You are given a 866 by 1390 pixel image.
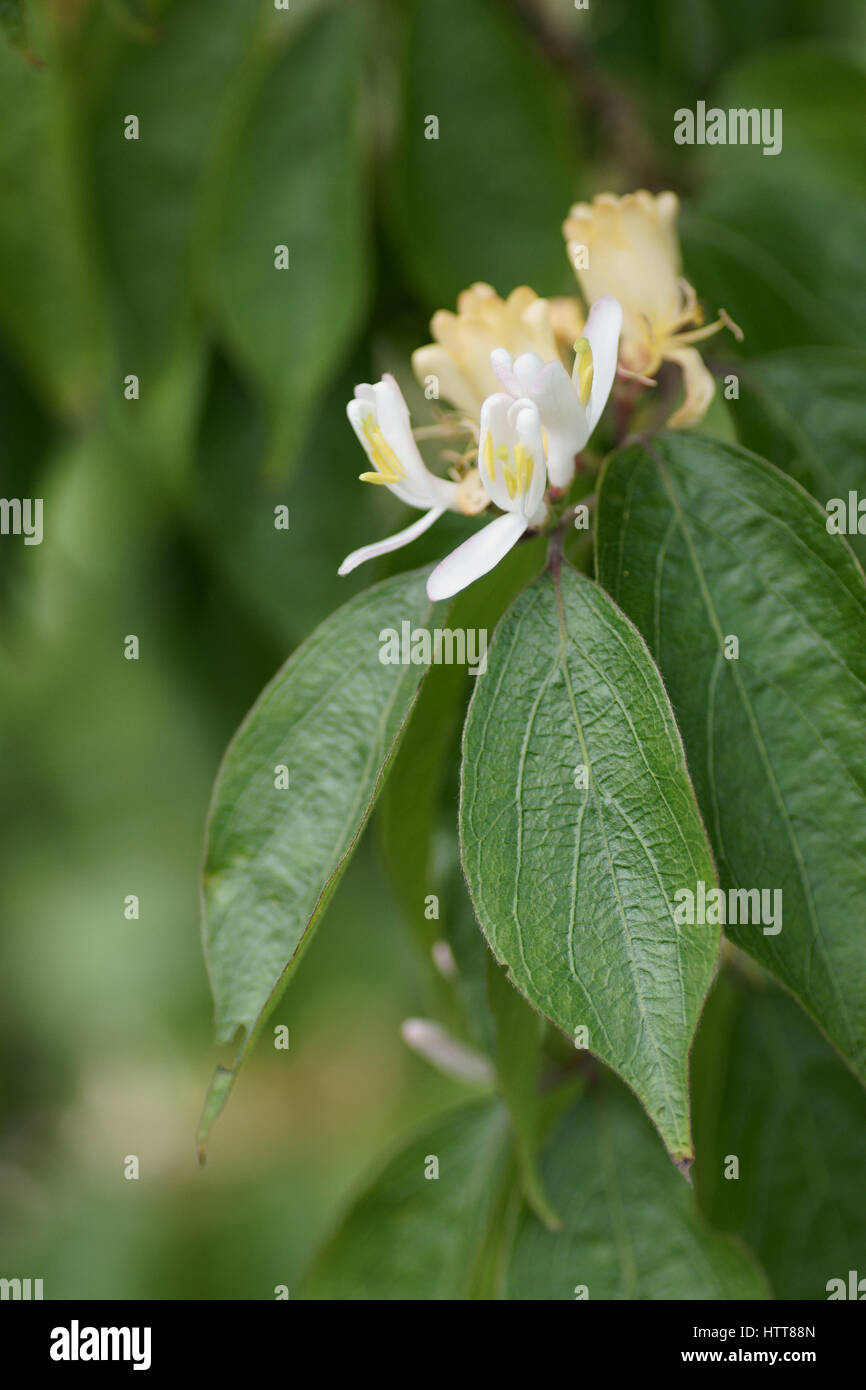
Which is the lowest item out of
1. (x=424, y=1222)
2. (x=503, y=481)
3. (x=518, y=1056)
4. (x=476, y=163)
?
(x=424, y=1222)

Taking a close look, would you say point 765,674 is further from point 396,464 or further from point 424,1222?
point 424,1222

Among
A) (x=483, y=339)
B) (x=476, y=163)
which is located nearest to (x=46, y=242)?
(x=476, y=163)

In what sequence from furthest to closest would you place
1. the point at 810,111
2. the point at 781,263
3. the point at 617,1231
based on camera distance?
the point at 810,111 < the point at 781,263 < the point at 617,1231

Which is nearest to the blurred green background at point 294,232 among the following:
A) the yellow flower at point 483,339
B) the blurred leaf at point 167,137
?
the blurred leaf at point 167,137

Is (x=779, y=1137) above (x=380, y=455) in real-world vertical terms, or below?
below

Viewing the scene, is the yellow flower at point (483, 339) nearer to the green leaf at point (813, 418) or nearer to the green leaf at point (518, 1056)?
the green leaf at point (813, 418)

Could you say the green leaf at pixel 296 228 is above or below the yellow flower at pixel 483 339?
above
